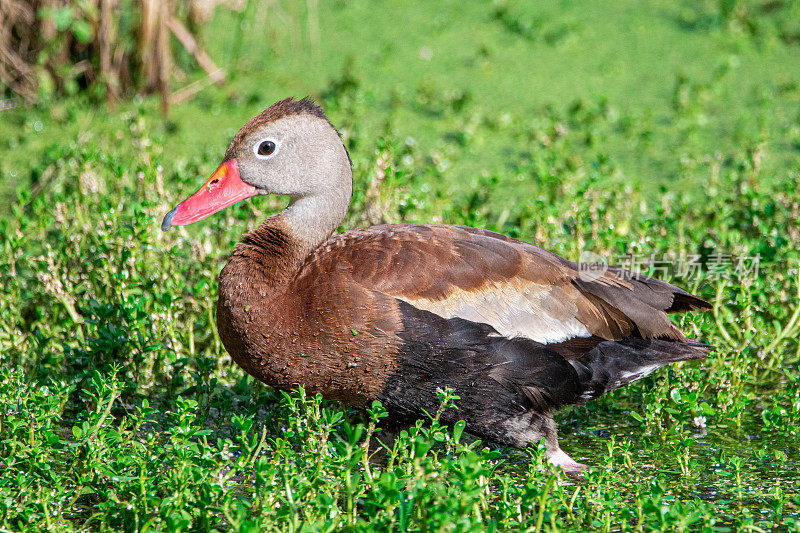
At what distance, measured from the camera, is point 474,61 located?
7598 mm

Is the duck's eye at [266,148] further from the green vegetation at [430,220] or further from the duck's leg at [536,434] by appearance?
the duck's leg at [536,434]

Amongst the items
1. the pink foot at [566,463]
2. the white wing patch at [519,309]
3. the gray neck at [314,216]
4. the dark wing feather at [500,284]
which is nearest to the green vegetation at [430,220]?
the pink foot at [566,463]

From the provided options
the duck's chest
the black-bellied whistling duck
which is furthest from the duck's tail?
the duck's chest

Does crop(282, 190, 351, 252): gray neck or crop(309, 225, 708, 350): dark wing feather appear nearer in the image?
crop(309, 225, 708, 350): dark wing feather

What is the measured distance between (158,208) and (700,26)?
528 cm

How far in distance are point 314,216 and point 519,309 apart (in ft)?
3.02

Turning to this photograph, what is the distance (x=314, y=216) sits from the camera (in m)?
3.84

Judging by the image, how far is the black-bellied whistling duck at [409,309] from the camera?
3.41 m

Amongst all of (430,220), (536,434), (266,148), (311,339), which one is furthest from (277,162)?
(536,434)

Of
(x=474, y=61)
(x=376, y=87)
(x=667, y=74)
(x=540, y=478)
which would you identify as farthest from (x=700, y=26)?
(x=540, y=478)

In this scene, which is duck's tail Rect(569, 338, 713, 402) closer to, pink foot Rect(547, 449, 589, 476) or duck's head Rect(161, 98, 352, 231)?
pink foot Rect(547, 449, 589, 476)

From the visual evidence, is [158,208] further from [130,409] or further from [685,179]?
[685,179]

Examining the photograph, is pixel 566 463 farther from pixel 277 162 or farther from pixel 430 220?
pixel 430 220

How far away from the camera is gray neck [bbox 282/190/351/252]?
3785 mm
